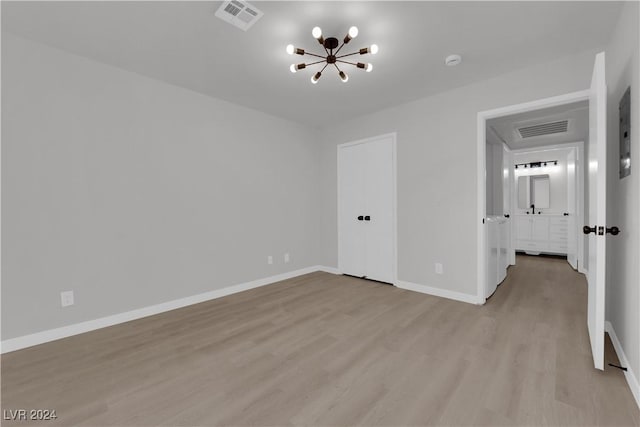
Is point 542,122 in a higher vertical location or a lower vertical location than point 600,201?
higher

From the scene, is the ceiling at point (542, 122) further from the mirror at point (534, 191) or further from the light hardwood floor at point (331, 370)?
the light hardwood floor at point (331, 370)

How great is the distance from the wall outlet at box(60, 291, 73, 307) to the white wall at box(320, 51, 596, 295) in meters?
3.58

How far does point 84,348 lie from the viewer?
7.27 ft

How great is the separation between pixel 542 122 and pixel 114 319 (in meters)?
5.89

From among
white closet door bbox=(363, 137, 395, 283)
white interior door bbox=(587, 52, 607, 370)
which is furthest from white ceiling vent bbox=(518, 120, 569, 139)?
white interior door bbox=(587, 52, 607, 370)

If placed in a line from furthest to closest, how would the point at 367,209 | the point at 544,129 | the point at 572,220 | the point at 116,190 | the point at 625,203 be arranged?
the point at 572,220 → the point at 544,129 → the point at 367,209 → the point at 116,190 → the point at 625,203

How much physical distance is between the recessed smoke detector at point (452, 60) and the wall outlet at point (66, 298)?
13.2ft

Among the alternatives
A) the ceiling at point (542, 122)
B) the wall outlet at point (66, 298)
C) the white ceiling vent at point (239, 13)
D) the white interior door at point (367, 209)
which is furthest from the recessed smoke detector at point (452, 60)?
the wall outlet at point (66, 298)

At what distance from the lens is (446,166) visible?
11.0 ft

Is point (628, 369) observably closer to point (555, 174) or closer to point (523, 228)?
point (523, 228)

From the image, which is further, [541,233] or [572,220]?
[541,233]

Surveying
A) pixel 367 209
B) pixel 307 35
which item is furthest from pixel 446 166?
pixel 307 35

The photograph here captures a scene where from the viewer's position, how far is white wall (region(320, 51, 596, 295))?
9.26 feet

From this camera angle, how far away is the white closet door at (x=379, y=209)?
3.95 m
